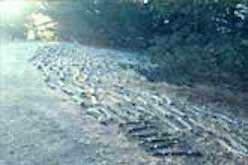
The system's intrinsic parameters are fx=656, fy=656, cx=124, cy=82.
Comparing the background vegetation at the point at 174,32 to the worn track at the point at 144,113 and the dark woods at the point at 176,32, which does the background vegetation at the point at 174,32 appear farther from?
the worn track at the point at 144,113

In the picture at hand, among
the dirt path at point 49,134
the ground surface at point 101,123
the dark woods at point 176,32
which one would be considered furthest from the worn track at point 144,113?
the dark woods at point 176,32

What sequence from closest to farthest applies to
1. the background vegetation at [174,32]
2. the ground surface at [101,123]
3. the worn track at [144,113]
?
the ground surface at [101,123] → the worn track at [144,113] → the background vegetation at [174,32]

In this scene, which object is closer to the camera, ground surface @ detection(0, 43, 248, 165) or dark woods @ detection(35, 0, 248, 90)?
ground surface @ detection(0, 43, 248, 165)

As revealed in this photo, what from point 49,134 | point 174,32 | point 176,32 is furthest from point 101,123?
point 174,32

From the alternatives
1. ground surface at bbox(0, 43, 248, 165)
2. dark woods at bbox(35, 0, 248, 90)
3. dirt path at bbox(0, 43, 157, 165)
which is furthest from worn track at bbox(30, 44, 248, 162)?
dark woods at bbox(35, 0, 248, 90)

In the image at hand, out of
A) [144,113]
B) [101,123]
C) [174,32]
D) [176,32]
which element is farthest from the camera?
[174,32]

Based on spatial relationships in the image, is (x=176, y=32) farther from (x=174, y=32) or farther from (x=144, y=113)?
(x=144, y=113)

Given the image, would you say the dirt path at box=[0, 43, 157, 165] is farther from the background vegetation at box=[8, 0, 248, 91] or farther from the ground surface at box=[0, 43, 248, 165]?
the background vegetation at box=[8, 0, 248, 91]

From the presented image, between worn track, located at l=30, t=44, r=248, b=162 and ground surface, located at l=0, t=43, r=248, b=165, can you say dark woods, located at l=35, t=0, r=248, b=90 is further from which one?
ground surface, located at l=0, t=43, r=248, b=165

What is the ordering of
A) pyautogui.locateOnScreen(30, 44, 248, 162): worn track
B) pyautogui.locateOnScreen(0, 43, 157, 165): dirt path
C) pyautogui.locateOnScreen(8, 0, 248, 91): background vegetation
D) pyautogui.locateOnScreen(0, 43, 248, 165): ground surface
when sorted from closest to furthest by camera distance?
pyautogui.locateOnScreen(0, 43, 157, 165): dirt path → pyautogui.locateOnScreen(0, 43, 248, 165): ground surface → pyautogui.locateOnScreen(30, 44, 248, 162): worn track → pyautogui.locateOnScreen(8, 0, 248, 91): background vegetation

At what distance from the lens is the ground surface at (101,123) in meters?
5.07

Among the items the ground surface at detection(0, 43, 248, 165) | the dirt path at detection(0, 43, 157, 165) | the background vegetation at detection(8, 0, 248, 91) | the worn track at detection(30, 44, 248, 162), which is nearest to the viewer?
the dirt path at detection(0, 43, 157, 165)

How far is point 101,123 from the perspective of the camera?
6.09 m

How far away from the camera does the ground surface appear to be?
507 centimetres
